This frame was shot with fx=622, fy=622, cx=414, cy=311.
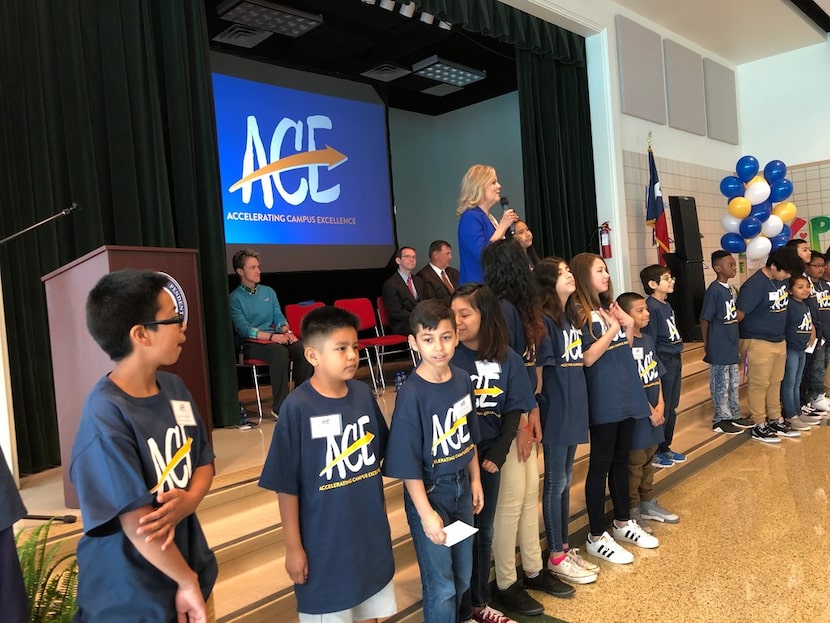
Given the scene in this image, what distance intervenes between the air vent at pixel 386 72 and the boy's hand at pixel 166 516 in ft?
19.0

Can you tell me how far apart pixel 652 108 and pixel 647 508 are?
447 cm

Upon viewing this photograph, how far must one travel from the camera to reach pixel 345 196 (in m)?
6.12

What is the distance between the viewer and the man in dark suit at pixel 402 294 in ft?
16.1

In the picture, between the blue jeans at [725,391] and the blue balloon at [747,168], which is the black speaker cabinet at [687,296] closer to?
the blue balloon at [747,168]

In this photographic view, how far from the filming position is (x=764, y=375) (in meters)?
4.39

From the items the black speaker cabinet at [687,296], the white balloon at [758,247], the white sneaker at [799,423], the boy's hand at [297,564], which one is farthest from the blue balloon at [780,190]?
the boy's hand at [297,564]

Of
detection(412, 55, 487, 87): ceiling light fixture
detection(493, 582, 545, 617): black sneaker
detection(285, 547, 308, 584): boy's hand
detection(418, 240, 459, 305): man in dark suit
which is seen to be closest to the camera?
detection(285, 547, 308, 584): boy's hand

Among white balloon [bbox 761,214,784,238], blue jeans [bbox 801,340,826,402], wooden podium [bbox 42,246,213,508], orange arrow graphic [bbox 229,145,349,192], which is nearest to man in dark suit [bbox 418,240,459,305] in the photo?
orange arrow graphic [bbox 229,145,349,192]

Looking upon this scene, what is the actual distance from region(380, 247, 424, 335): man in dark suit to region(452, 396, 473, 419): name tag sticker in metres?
3.00

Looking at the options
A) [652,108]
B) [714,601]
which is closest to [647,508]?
[714,601]

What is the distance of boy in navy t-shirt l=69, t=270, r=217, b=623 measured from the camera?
3.64ft

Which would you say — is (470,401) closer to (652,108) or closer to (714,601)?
(714,601)

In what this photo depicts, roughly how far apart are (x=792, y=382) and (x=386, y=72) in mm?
4719

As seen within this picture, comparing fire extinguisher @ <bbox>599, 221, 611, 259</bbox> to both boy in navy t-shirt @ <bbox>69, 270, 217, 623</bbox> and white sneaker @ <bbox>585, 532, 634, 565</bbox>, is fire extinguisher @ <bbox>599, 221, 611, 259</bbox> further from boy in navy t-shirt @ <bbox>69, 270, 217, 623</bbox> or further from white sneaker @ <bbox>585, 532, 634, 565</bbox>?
boy in navy t-shirt @ <bbox>69, 270, 217, 623</bbox>
